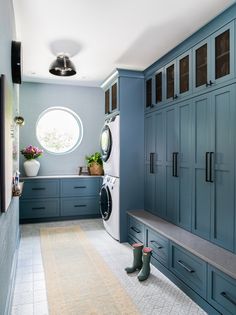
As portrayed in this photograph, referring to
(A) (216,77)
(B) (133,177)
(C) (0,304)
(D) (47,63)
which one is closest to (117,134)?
(B) (133,177)

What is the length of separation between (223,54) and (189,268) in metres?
1.88

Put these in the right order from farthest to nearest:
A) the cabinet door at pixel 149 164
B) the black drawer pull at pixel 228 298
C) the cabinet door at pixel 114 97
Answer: the cabinet door at pixel 114 97, the cabinet door at pixel 149 164, the black drawer pull at pixel 228 298

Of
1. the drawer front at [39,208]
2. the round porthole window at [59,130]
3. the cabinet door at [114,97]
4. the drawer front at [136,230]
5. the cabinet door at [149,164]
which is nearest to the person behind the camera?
the drawer front at [136,230]

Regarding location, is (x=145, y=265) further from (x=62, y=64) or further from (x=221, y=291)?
(x=62, y=64)

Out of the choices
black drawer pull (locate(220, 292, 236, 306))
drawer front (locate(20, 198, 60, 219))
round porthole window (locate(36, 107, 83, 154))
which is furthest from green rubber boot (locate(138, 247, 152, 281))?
round porthole window (locate(36, 107, 83, 154))

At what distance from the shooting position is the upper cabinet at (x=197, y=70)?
7.48 feet

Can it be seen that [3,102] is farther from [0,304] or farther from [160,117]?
[160,117]

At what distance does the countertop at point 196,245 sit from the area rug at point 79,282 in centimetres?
67

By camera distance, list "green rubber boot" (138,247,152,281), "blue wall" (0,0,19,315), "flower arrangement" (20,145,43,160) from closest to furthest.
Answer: "blue wall" (0,0,19,315) < "green rubber boot" (138,247,152,281) < "flower arrangement" (20,145,43,160)

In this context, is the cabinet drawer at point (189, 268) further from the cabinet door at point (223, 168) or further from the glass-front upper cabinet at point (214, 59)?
the glass-front upper cabinet at point (214, 59)

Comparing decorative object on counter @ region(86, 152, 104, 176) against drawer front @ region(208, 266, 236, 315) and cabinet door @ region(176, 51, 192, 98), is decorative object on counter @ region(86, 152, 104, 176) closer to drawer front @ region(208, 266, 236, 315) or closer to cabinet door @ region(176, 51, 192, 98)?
cabinet door @ region(176, 51, 192, 98)

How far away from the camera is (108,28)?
275cm

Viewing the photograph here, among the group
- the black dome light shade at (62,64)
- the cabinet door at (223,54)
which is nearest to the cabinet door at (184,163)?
the cabinet door at (223,54)

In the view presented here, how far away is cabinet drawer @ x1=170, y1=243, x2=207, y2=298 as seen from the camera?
2.19 meters
